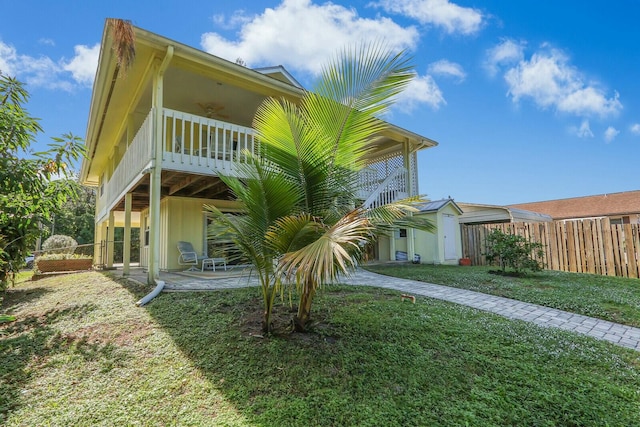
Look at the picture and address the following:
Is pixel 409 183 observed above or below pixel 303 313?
above

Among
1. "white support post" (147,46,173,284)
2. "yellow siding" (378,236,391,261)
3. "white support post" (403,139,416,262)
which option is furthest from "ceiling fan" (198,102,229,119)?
"yellow siding" (378,236,391,261)

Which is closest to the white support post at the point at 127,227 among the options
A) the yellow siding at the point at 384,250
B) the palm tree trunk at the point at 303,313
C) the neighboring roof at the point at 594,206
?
the palm tree trunk at the point at 303,313

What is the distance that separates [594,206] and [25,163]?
25910 millimetres

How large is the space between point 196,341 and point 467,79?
44.9 ft

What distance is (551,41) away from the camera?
10.4 m

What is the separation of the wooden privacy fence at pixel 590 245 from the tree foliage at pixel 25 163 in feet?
39.7

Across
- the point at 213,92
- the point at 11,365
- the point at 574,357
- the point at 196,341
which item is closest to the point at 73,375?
the point at 11,365

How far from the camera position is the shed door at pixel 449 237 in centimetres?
1183

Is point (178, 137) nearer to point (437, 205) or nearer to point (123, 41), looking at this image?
point (123, 41)

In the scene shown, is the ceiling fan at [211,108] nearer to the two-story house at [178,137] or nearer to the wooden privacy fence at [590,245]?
the two-story house at [178,137]

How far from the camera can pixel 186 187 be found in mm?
9047

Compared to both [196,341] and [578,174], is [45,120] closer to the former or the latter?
[196,341]

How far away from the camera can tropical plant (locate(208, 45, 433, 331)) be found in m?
2.96

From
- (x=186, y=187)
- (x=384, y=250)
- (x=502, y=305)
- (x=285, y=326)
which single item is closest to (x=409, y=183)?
(x=384, y=250)
